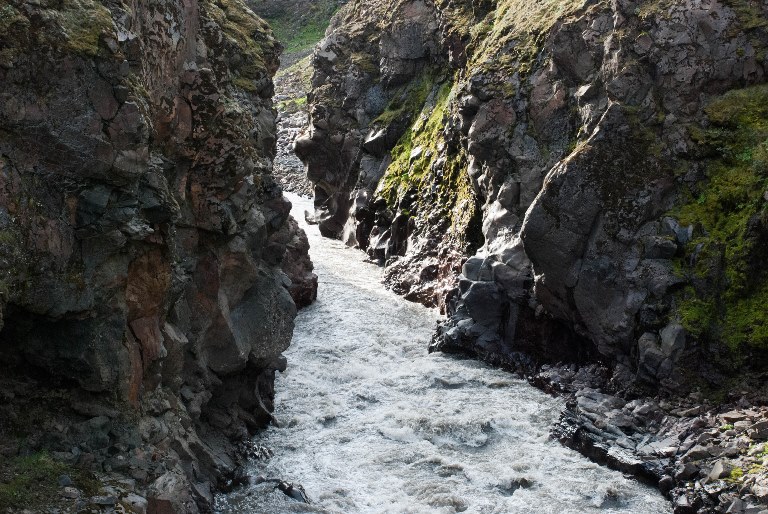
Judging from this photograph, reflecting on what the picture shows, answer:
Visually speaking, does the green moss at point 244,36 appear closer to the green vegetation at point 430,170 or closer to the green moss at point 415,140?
the green vegetation at point 430,170

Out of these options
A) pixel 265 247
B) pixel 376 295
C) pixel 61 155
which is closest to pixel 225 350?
pixel 265 247

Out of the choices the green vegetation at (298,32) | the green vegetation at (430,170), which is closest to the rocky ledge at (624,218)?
the green vegetation at (430,170)

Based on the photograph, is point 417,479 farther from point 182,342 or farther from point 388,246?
point 388,246

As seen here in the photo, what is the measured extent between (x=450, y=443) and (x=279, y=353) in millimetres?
5069

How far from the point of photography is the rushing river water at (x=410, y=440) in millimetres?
16906

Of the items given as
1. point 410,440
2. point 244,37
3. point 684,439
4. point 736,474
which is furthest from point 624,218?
point 244,37

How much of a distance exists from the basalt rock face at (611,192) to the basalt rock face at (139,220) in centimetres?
877

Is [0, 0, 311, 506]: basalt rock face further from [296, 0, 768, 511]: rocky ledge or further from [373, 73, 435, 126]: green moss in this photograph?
[373, 73, 435, 126]: green moss

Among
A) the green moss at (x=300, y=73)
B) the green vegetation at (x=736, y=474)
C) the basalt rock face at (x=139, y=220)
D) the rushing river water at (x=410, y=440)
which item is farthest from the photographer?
the green moss at (x=300, y=73)

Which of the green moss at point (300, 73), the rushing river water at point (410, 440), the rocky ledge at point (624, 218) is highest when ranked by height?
the green moss at point (300, 73)

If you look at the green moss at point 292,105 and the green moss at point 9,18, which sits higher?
the green moss at point 292,105

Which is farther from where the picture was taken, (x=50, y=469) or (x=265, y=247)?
(x=265, y=247)

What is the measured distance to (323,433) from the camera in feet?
66.4

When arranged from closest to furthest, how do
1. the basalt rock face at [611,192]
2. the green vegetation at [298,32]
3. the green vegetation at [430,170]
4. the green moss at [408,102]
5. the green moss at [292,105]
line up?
the basalt rock face at [611,192]
the green vegetation at [430,170]
the green moss at [408,102]
the green moss at [292,105]
the green vegetation at [298,32]
